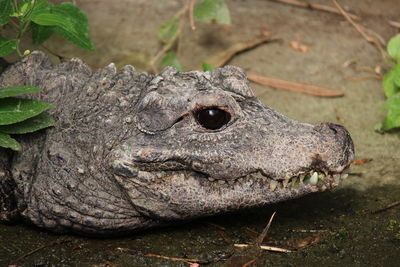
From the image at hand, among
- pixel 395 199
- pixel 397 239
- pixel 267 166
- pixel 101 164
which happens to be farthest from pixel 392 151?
pixel 101 164

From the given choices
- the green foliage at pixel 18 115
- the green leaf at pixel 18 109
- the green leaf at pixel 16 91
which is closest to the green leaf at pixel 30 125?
the green foliage at pixel 18 115

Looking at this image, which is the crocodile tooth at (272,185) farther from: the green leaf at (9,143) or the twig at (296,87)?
the twig at (296,87)

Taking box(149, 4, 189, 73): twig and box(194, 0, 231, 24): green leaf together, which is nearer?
box(194, 0, 231, 24): green leaf

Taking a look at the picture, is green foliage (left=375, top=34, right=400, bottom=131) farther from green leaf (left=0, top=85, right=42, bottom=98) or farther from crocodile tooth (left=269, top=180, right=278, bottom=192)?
green leaf (left=0, top=85, right=42, bottom=98)

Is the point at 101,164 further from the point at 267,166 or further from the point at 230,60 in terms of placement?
the point at 230,60

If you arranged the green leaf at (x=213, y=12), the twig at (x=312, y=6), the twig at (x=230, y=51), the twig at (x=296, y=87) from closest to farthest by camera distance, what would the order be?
the green leaf at (x=213, y=12), the twig at (x=296, y=87), the twig at (x=230, y=51), the twig at (x=312, y=6)

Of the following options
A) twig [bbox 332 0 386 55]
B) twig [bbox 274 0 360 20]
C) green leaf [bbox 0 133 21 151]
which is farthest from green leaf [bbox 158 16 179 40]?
green leaf [bbox 0 133 21 151]
